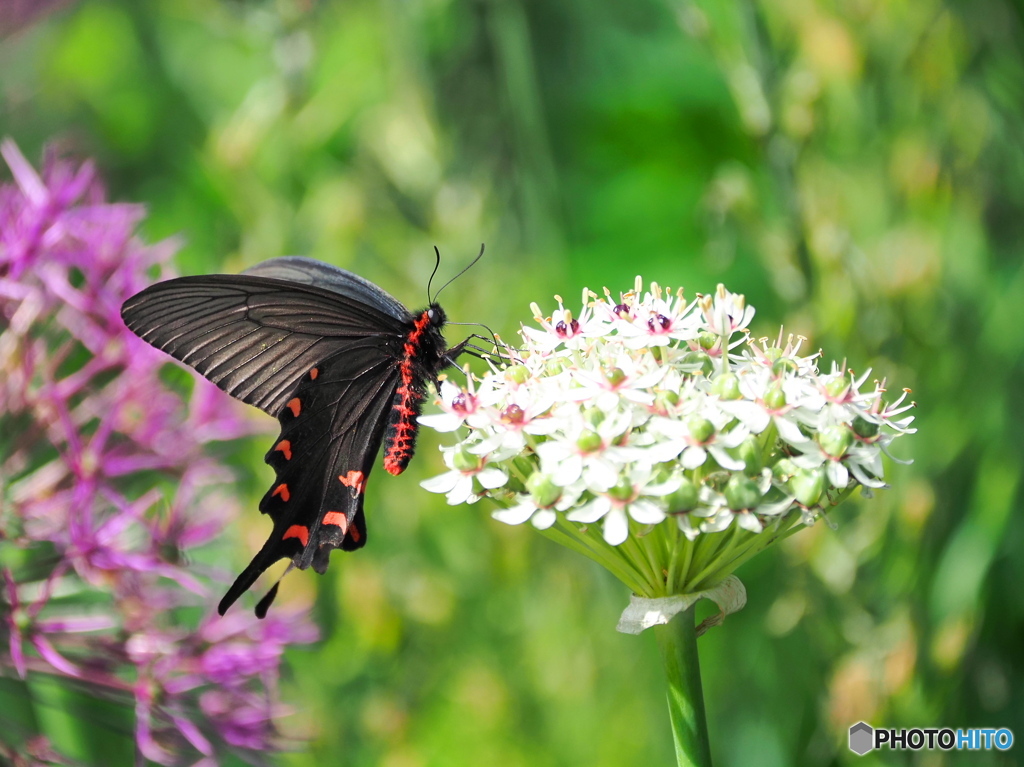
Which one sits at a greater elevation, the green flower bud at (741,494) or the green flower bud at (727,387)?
the green flower bud at (727,387)

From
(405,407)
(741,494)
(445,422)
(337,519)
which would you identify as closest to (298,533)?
(337,519)

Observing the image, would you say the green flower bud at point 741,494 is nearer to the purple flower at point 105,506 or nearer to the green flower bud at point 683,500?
the green flower bud at point 683,500

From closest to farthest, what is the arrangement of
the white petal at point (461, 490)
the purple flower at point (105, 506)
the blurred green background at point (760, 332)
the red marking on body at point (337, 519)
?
the white petal at point (461, 490) < the red marking on body at point (337, 519) < the purple flower at point (105, 506) < the blurred green background at point (760, 332)

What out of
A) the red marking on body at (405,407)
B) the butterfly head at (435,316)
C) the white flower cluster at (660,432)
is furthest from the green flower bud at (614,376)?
the butterfly head at (435,316)

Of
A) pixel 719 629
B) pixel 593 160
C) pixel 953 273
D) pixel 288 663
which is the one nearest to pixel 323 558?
pixel 288 663

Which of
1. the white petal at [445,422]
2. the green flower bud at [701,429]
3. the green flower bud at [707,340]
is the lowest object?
the green flower bud at [701,429]

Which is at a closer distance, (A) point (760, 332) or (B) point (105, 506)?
(B) point (105, 506)

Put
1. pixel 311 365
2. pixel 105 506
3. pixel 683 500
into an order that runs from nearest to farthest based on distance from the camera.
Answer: pixel 683 500, pixel 311 365, pixel 105 506

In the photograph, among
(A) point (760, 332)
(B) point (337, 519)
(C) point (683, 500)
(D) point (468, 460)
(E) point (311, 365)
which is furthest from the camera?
(A) point (760, 332)

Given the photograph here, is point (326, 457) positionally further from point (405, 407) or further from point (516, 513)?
point (516, 513)
